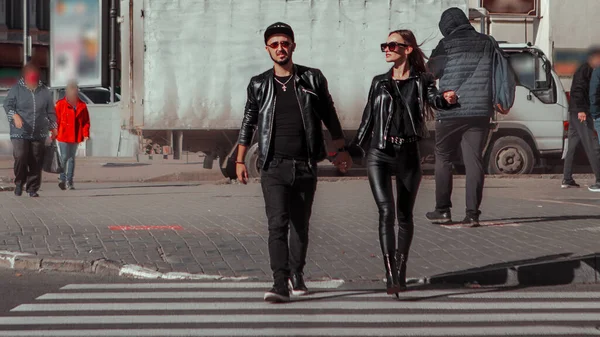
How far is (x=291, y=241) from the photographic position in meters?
7.27

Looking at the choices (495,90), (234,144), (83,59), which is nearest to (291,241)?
(495,90)

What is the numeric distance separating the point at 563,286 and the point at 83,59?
87.6 ft

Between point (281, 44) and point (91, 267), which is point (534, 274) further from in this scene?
point (91, 267)

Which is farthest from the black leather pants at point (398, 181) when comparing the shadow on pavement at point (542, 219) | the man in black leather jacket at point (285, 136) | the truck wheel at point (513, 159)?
the truck wheel at point (513, 159)

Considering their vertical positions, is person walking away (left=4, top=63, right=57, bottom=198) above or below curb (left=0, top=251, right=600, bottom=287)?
above

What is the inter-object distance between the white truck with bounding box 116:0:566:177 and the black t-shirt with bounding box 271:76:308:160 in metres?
11.4

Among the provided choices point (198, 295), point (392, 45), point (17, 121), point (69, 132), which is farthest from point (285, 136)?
point (69, 132)

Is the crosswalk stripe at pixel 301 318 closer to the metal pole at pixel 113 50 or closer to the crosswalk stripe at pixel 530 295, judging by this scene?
the crosswalk stripe at pixel 530 295

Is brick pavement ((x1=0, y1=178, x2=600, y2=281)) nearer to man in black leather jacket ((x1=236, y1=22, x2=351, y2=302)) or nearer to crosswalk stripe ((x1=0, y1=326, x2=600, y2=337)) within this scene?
man in black leather jacket ((x1=236, y1=22, x2=351, y2=302))

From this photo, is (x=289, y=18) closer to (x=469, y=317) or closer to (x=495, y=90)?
(x=495, y=90)

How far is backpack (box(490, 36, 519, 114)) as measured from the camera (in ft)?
33.1

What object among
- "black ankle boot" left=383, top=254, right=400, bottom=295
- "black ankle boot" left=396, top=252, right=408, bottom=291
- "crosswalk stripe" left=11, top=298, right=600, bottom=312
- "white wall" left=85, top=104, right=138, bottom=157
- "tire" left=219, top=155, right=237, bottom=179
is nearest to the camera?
"crosswalk stripe" left=11, top=298, right=600, bottom=312

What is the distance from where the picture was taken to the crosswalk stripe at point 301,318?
252 inches

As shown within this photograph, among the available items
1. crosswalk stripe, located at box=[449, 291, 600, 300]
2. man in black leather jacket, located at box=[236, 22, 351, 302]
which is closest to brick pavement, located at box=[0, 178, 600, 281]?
crosswalk stripe, located at box=[449, 291, 600, 300]
